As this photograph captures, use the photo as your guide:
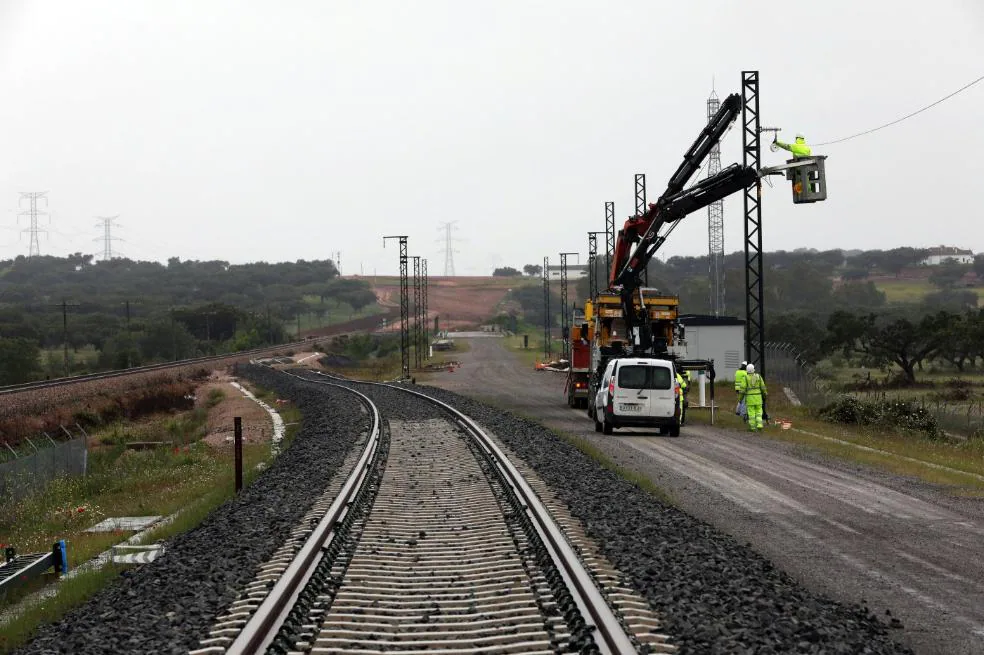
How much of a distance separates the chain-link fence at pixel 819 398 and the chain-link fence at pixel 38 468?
21.6 meters

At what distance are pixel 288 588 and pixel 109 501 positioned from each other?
51.5 feet

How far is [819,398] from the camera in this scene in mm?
35531

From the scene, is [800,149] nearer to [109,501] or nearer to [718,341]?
[109,501]

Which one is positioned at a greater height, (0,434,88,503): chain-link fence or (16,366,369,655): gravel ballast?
(16,366,369,655): gravel ballast

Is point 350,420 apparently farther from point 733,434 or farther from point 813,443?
point 813,443

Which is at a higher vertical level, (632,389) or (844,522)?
(632,389)

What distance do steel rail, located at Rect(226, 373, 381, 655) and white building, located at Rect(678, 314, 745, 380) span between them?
38840 millimetres

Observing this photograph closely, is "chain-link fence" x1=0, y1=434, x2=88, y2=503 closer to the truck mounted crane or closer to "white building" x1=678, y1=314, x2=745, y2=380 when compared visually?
the truck mounted crane

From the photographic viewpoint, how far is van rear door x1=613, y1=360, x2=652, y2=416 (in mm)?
25438

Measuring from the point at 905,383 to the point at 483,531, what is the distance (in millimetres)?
50347

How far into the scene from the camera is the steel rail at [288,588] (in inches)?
274

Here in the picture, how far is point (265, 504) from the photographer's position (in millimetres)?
14648

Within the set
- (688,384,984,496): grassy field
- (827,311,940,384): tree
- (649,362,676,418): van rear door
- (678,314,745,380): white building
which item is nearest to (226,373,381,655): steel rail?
(688,384,984,496): grassy field

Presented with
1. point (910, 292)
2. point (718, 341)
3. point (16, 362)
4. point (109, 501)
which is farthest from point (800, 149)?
point (910, 292)
